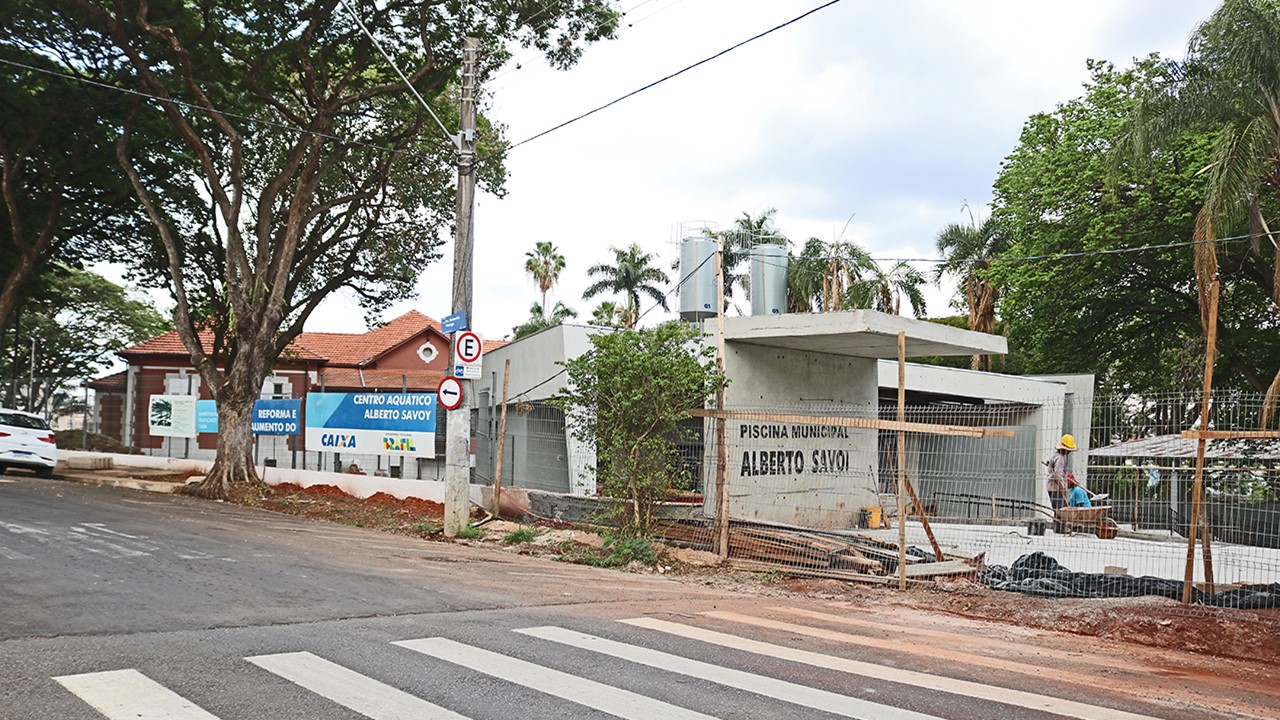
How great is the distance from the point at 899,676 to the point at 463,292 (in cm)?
1002

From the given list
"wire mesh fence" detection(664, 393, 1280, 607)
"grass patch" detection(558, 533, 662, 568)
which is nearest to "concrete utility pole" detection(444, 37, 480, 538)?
"grass patch" detection(558, 533, 662, 568)

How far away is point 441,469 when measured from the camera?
20422mm

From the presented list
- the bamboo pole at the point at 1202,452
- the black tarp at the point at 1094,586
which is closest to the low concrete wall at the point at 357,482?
the black tarp at the point at 1094,586

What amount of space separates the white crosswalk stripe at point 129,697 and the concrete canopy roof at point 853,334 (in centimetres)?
1020

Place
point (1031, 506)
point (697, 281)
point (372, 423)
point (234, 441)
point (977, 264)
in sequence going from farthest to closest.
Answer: point (977, 264) → point (234, 441) → point (372, 423) → point (697, 281) → point (1031, 506)

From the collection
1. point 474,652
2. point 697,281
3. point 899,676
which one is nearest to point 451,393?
point 697,281

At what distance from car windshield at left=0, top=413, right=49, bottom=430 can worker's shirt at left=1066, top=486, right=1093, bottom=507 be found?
23383 millimetres

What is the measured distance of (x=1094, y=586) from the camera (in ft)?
32.0

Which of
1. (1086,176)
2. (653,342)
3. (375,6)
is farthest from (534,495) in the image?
(1086,176)

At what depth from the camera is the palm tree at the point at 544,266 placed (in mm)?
58031

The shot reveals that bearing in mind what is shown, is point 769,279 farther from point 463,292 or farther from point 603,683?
point 603,683

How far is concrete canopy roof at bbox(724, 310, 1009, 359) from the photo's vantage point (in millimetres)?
14211

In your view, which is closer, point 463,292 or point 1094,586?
point 1094,586

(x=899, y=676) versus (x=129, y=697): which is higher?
(x=129, y=697)
